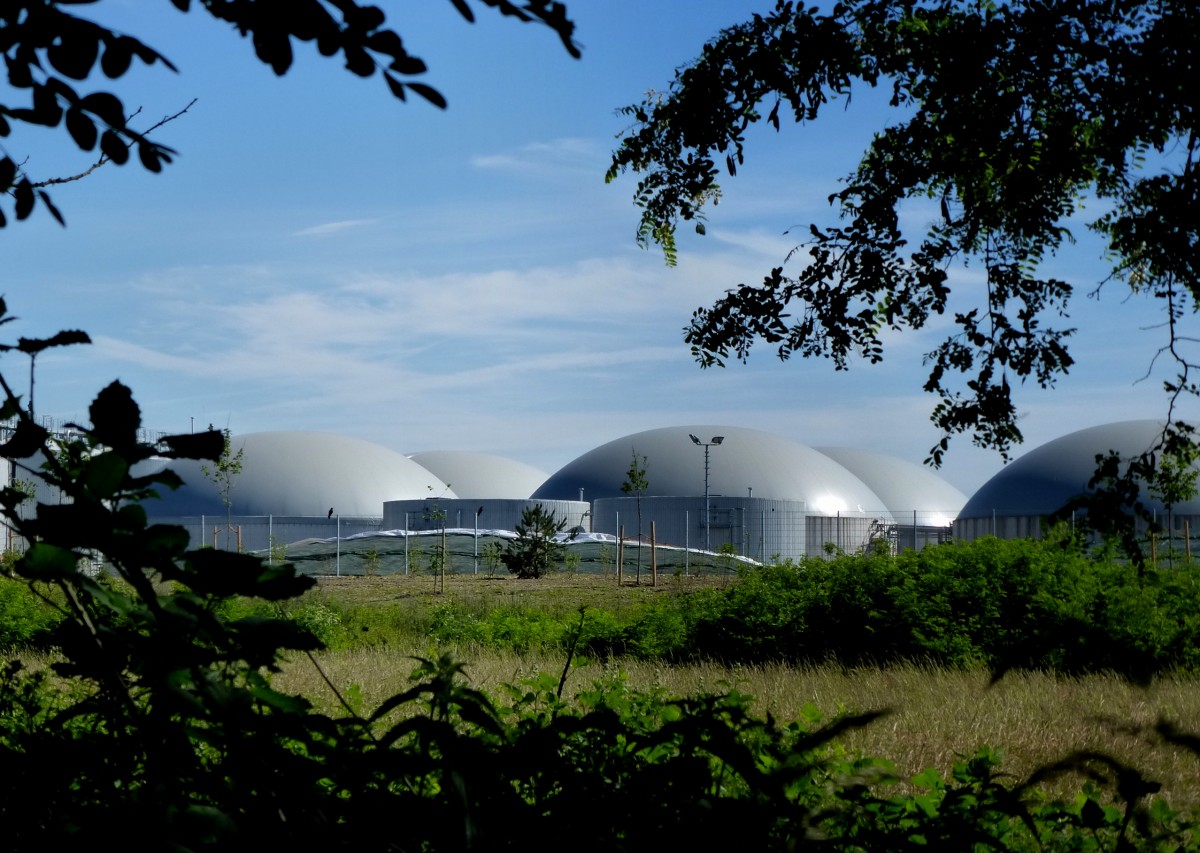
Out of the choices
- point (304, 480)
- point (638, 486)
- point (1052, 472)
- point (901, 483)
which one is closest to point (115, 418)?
point (638, 486)

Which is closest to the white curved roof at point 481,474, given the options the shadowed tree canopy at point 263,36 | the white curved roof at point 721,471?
the white curved roof at point 721,471

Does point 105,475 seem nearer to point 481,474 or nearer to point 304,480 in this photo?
point 304,480

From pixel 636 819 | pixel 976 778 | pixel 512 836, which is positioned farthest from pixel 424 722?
pixel 976 778

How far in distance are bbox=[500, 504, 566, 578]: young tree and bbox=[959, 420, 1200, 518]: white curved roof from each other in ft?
63.7

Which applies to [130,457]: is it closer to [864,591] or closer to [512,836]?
[512,836]

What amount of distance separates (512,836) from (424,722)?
0.29m

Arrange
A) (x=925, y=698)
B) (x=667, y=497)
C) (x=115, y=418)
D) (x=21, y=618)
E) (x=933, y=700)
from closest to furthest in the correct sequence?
(x=115, y=418), (x=933, y=700), (x=925, y=698), (x=21, y=618), (x=667, y=497)

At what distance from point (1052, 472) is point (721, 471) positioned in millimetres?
12117

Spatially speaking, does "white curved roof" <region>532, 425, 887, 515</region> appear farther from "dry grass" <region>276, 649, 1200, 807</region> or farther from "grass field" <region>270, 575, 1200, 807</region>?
"dry grass" <region>276, 649, 1200, 807</region>

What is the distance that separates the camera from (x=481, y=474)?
203 feet

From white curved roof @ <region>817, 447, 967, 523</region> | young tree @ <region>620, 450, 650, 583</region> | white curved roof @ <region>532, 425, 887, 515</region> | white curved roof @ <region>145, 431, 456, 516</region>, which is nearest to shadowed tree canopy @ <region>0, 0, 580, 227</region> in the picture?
young tree @ <region>620, 450, 650, 583</region>

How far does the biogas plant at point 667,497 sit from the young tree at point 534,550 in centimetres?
394

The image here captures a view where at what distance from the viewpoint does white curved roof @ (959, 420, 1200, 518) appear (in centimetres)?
3934

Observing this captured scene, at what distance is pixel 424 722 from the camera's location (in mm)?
1675
